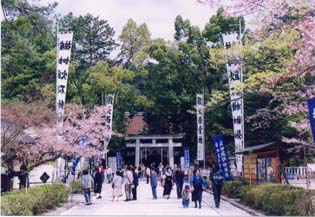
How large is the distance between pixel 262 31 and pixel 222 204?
713 centimetres

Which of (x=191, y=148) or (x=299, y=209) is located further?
(x=191, y=148)

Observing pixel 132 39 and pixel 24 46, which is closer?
pixel 24 46

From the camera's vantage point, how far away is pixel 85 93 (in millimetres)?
26797

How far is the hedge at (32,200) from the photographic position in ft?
32.6

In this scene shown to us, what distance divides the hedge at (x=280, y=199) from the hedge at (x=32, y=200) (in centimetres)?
593

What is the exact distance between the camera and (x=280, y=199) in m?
11.1

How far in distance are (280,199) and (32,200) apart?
6013mm

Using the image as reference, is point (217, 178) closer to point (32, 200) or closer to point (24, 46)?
point (32, 200)

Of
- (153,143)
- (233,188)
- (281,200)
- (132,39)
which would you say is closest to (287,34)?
(281,200)

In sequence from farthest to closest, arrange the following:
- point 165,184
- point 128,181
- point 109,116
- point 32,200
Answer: point 109,116 → point 165,184 → point 128,181 → point 32,200

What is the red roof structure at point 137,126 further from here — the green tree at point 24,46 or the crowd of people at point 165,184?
the crowd of people at point 165,184

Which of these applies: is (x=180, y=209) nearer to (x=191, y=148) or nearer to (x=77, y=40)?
(x=77, y=40)

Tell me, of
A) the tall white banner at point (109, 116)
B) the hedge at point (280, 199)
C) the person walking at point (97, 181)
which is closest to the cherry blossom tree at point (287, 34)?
the hedge at point (280, 199)

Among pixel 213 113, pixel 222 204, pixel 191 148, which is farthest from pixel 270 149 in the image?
pixel 191 148
